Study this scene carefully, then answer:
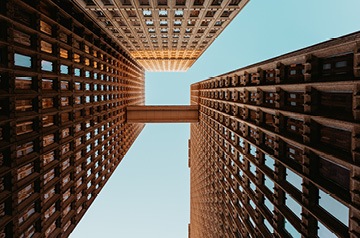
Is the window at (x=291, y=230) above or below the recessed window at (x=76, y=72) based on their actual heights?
below

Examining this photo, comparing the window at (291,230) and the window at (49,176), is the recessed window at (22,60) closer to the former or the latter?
the window at (49,176)

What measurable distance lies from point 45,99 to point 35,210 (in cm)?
970

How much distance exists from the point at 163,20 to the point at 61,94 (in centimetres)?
2328

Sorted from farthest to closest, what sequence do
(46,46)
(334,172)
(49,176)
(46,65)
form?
(49,176), (46,46), (46,65), (334,172)

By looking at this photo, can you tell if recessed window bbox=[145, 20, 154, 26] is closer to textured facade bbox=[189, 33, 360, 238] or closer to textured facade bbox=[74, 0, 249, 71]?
textured facade bbox=[74, 0, 249, 71]

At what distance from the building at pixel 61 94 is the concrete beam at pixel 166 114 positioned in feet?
66.1

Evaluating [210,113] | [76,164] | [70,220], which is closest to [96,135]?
[76,164]

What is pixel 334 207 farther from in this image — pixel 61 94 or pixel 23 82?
pixel 61 94

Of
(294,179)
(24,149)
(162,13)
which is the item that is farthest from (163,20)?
(294,179)

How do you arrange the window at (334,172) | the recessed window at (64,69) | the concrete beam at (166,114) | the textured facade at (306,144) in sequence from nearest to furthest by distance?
the textured facade at (306,144) < the window at (334,172) < the recessed window at (64,69) < the concrete beam at (166,114)

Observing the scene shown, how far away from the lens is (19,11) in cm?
1842

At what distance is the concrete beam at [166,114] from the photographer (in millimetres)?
68188

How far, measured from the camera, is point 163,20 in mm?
40031

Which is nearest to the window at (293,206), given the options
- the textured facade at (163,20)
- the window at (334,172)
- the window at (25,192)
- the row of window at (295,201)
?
the row of window at (295,201)
